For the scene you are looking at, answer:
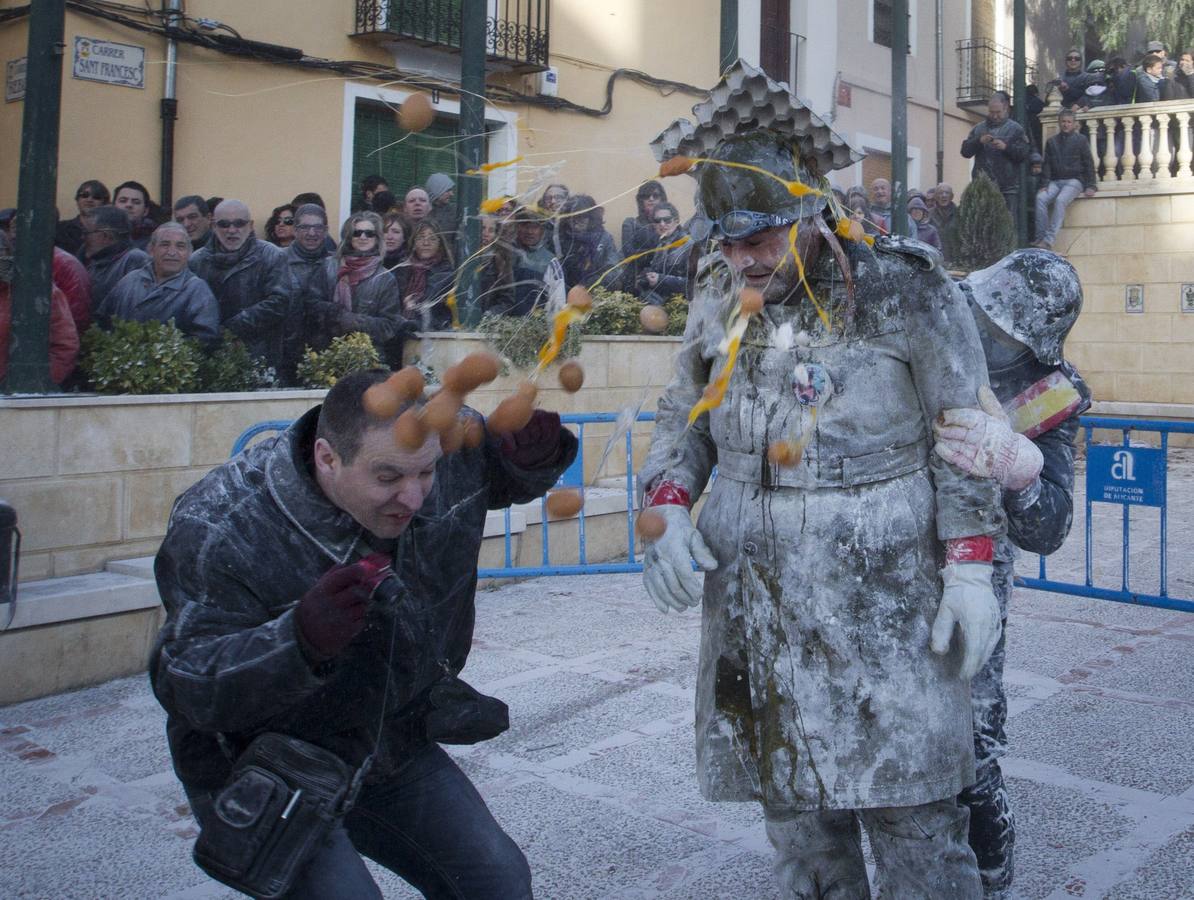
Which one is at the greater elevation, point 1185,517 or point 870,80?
point 870,80

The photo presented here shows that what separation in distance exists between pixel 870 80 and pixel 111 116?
490 inches

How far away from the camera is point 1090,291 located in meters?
18.4

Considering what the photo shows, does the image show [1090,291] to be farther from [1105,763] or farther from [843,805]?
[843,805]

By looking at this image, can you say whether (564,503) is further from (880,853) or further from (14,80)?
(14,80)

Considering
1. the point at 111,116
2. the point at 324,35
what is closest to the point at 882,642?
the point at 111,116

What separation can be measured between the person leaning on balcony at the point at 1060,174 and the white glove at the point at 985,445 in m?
15.0

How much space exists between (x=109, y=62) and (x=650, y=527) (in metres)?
7.96

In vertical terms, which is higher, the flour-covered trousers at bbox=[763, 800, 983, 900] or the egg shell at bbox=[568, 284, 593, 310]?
the egg shell at bbox=[568, 284, 593, 310]

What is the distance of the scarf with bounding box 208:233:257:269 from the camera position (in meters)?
7.88

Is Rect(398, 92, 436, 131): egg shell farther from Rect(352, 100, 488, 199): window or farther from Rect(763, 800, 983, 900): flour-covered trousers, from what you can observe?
Rect(352, 100, 488, 199): window

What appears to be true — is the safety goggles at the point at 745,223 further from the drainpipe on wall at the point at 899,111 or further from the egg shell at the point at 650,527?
the drainpipe on wall at the point at 899,111

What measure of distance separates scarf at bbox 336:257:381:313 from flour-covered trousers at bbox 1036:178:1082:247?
Result: 11614mm

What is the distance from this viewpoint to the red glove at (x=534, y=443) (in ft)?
8.98

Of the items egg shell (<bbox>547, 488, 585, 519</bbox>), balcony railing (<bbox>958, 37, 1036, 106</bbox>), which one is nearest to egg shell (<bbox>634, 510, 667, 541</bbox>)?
egg shell (<bbox>547, 488, 585, 519</bbox>)
